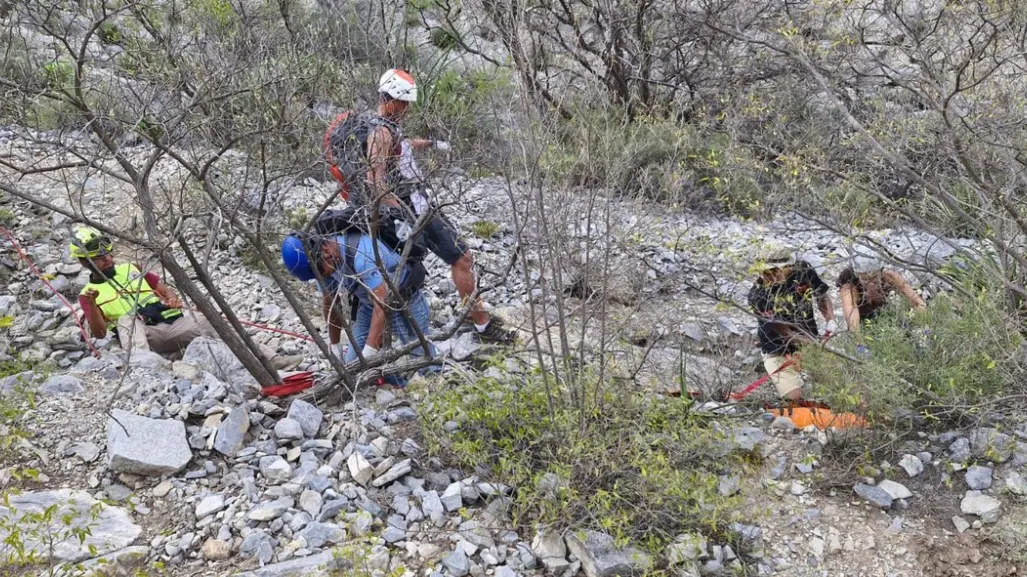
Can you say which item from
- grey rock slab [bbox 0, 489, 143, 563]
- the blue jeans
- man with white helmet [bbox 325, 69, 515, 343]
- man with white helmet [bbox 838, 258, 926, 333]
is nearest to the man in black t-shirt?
man with white helmet [bbox 838, 258, 926, 333]

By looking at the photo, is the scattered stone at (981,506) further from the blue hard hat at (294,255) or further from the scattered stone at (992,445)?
the blue hard hat at (294,255)

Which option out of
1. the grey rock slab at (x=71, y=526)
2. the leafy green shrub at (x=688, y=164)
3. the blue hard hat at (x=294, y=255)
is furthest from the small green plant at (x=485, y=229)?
the grey rock slab at (x=71, y=526)

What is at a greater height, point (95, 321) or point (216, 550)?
point (95, 321)

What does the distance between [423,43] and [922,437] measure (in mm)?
6855

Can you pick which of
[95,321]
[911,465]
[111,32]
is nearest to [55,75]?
[95,321]

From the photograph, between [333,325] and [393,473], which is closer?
[393,473]

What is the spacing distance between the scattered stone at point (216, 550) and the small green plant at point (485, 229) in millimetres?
Answer: 4280

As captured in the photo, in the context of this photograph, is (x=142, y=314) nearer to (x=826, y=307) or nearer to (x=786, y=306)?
(x=786, y=306)

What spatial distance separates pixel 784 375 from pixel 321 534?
9.29 ft

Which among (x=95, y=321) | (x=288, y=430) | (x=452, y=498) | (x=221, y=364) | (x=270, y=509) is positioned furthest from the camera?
(x=95, y=321)

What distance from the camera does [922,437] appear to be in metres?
3.96

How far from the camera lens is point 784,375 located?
183 inches

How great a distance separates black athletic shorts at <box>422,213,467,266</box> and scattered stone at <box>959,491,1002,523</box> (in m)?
2.89

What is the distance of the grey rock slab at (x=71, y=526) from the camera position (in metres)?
2.94
